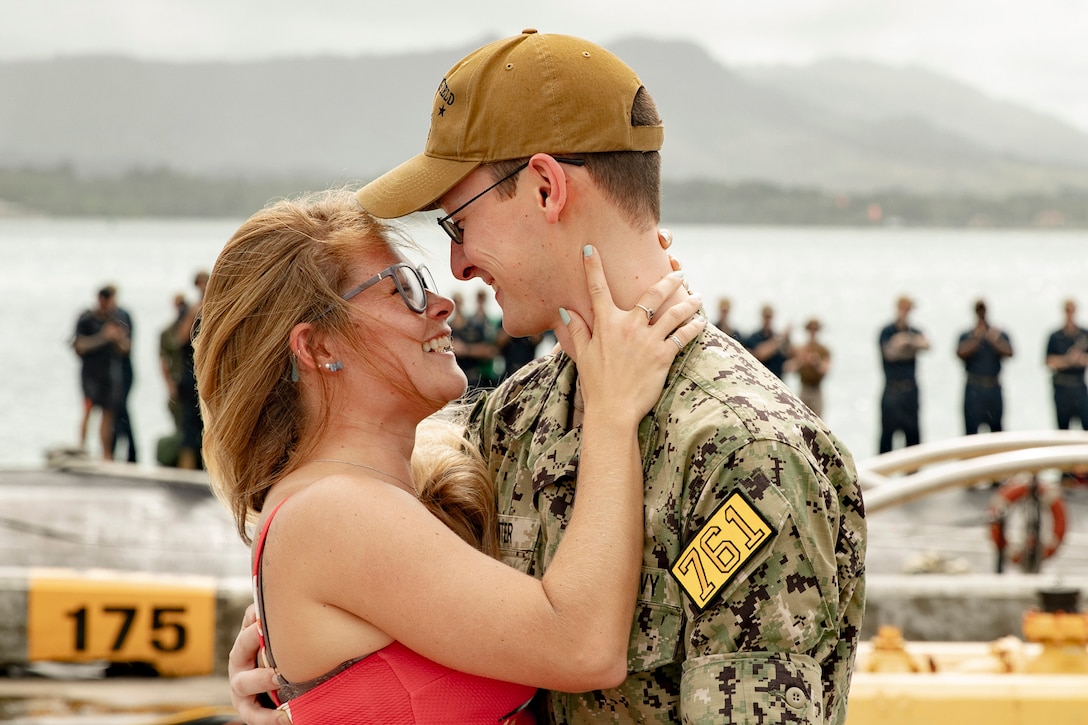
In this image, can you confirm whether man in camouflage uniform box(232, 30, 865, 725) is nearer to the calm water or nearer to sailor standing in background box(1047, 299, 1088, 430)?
the calm water

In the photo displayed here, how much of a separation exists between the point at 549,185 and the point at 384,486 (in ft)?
2.16

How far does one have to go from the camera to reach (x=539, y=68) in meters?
2.14

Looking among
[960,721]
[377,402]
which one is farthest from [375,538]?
[960,721]

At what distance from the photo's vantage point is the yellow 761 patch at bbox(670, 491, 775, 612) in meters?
1.89

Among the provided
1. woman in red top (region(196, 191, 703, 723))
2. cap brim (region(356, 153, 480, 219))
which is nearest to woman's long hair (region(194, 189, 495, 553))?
woman in red top (region(196, 191, 703, 723))

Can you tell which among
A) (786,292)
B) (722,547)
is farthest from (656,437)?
(786,292)

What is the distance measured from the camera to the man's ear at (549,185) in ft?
6.93

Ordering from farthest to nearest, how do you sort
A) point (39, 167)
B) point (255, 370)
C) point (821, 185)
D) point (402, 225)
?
point (821, 185) < point (39, 167) < point (402, 225) < point (255, 370)

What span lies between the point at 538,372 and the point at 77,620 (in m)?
5.74

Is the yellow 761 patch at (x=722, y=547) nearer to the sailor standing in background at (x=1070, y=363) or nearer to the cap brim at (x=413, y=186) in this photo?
the cap brim at (x=413, y=186)

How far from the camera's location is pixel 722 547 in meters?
1.92

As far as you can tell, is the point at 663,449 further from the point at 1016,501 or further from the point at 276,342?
the point at 1016,501

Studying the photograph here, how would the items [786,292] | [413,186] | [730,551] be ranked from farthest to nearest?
[786,292]
[413,186]
[730,551]

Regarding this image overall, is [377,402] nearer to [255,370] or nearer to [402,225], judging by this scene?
[255,370]
